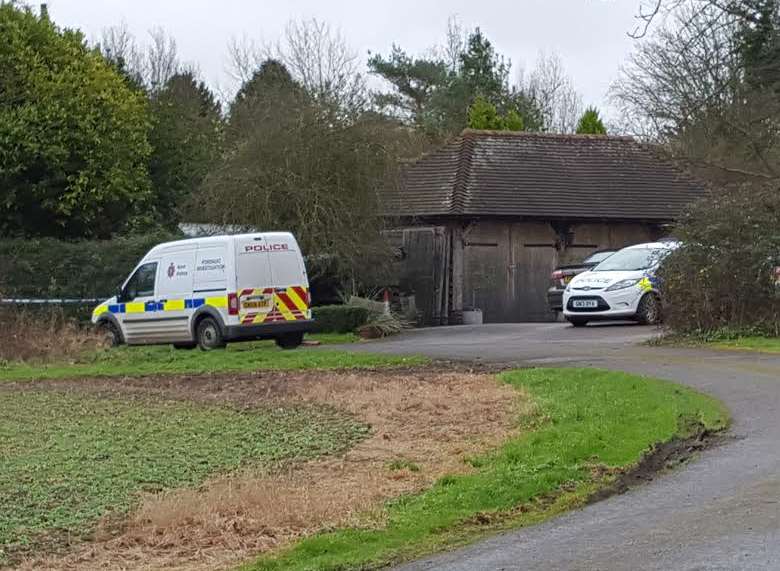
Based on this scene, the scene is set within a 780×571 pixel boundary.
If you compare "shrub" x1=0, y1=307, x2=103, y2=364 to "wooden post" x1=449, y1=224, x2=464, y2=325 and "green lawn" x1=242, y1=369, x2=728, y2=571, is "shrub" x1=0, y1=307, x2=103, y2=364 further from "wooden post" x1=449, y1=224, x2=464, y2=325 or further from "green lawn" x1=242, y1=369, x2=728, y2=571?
"green lawn" x1=242, y1=369, x2=728, y2=571

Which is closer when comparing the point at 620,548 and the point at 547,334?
the point at 620,548

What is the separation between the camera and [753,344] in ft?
60.5

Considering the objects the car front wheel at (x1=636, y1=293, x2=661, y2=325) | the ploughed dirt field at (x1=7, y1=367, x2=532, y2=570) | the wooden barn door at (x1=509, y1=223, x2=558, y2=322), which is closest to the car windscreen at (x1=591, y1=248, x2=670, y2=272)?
the car front wheel at (x1=636, y1=293, x2=661, y2=325)

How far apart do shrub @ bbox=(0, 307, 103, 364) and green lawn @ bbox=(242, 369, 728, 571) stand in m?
11.5

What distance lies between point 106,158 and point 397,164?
7.34 m

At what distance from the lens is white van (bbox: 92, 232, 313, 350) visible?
2227cm

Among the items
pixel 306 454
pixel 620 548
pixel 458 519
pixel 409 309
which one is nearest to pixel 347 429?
pixel 306 454

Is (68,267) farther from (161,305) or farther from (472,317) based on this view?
(472,317)

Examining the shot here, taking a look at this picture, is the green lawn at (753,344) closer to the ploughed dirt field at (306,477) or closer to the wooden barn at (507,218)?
the ploughed dirt field at (306,477)

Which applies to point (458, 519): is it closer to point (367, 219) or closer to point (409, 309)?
point (367, 219)

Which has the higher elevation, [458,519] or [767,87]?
[767,87]

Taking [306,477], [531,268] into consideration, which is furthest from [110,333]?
[306,477]

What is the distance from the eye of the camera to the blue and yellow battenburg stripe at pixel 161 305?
2250 cm

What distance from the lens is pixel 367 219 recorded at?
28.4 meters
